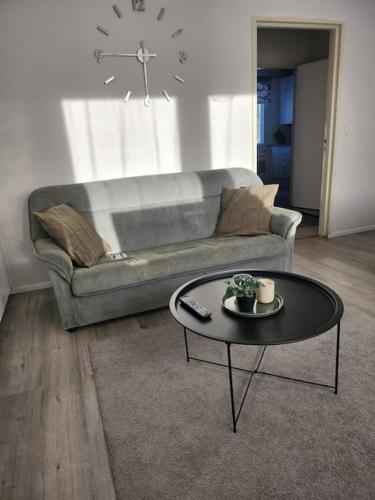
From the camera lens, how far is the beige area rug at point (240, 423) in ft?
4.02

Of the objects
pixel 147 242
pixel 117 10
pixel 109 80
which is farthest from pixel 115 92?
pixel 147 242

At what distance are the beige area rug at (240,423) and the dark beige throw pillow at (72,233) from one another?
0.67 metres

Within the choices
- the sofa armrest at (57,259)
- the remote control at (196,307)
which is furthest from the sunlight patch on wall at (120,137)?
the remote control at (196,307)

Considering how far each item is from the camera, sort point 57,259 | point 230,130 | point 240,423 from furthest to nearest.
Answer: point 230,130 → point 57,259 → point 240,423

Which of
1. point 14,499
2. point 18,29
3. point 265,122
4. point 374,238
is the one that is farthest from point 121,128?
point 265,122

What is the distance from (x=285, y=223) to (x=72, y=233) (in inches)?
65.0

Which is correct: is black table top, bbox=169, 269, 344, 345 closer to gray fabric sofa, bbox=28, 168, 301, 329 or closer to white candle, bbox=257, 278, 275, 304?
white candle, bbox=257, 278, 275, 304

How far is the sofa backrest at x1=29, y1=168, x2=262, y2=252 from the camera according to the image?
8.97ft

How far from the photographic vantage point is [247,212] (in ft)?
9.48

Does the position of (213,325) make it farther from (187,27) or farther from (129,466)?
(187,27)

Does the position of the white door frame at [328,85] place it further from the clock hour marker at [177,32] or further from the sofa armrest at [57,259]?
the sofa armrest at [57,259]

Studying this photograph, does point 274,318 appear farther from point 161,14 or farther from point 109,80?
point 161,14

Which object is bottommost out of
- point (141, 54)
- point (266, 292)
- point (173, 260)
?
point (173, 260)

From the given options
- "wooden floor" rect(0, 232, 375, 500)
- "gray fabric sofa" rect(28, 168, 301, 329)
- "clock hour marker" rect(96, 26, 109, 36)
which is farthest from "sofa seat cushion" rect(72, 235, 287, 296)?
"clock hour marker" rect(96, 26, 109, 36)
